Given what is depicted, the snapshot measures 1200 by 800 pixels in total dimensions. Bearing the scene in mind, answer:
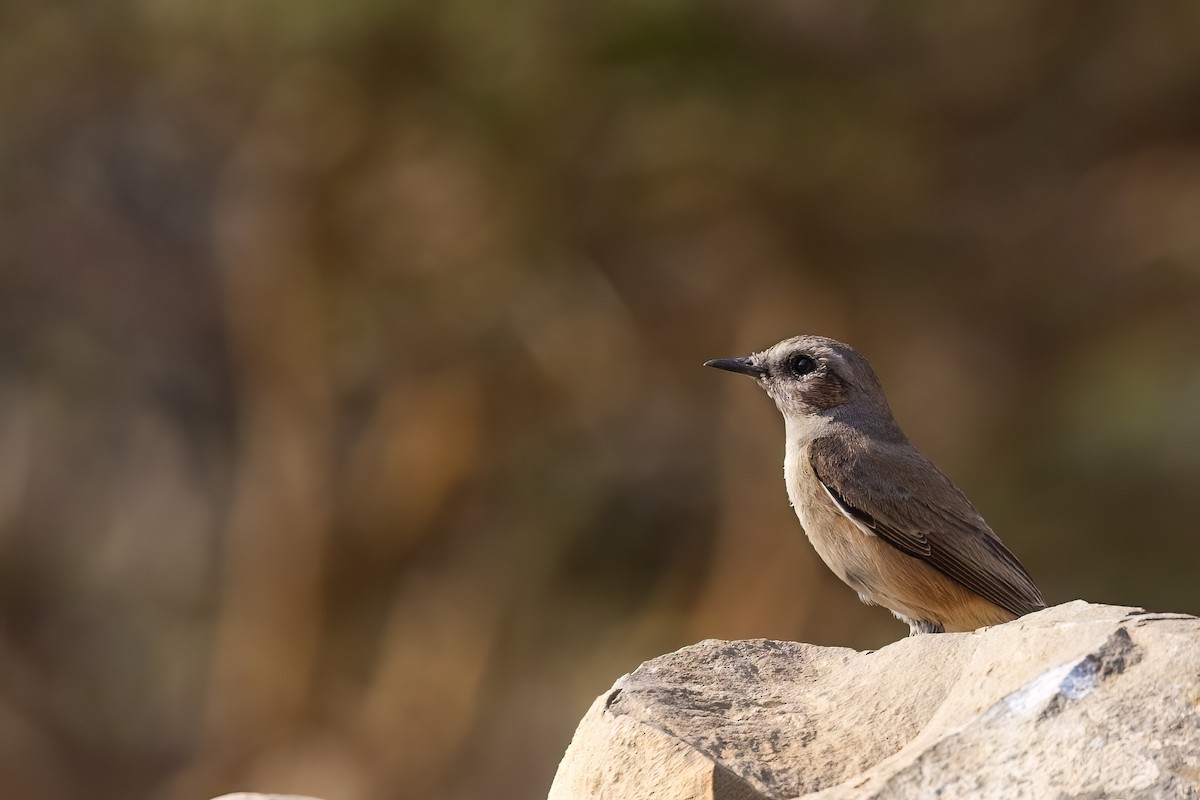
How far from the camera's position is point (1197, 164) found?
15.1m

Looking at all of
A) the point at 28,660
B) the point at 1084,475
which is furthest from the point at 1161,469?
the point at 28,660

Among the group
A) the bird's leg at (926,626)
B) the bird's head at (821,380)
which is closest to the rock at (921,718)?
the bird's leg at (926,626)

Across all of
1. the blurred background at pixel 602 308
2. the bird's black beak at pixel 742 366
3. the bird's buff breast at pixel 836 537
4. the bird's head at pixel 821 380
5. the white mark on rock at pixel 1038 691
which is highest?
the blurred background at pixel 602 308

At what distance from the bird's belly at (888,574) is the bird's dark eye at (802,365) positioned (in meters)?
0.55

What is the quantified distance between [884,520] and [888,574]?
0.22 metres

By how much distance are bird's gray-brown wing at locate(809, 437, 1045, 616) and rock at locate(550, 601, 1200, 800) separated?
3.95 ft

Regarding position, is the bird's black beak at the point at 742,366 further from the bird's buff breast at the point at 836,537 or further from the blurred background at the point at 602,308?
the blurred background at the point at 602,308

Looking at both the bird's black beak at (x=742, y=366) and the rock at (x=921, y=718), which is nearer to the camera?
the rock at (x=921, y=718)

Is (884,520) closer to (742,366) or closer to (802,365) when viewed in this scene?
(802,365)

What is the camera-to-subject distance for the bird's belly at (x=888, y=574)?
268 inches

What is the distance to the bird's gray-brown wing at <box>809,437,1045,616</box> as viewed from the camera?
6809 mm

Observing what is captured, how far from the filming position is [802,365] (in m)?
7.27

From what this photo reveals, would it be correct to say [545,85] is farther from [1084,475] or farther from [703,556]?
[1084,475]

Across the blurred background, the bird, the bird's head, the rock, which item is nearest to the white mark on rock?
the rock
